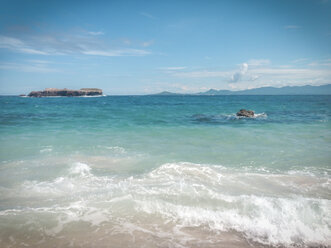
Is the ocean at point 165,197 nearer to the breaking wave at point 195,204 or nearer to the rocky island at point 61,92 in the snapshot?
the breaking wave at point 195,204

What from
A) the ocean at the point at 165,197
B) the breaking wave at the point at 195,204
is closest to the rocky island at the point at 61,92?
the ocean at the point at 165,197

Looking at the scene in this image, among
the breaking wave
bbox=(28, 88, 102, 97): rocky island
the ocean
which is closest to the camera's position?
the ocean

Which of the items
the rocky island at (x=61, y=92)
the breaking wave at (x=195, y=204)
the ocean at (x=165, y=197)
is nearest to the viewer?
the ocean at (x=165, y=197)

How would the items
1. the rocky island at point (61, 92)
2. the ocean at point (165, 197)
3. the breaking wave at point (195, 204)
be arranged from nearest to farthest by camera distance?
the ocean at point (165, 197), the breaking wave at point (195, 204), the rocky island at point (61, 92)

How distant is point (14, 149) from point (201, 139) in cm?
1262

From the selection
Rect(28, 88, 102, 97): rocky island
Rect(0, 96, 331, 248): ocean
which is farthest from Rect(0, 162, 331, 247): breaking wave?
Rect(28, 88, 102, 97): rocky island

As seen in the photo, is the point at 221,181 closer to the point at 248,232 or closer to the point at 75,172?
the point at 248,232

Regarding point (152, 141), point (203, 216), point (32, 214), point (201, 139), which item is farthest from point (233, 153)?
point (32, 214)

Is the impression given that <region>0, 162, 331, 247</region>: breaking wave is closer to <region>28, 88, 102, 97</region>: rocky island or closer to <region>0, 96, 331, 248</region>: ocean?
<region>0, 96, 331, 248</region>: ocean

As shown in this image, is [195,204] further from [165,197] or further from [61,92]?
[61,92]

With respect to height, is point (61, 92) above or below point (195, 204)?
above

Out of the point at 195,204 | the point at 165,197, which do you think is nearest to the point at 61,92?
the point at 165,197

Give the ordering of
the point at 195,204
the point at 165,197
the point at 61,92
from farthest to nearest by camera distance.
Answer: the point at 61,92 → the point at 165,197 → the point at 195,204

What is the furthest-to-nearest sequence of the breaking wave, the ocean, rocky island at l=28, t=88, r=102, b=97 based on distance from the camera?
rocky island at l=28, t=88, r=102, b=97
the breaking wave
the ocean
